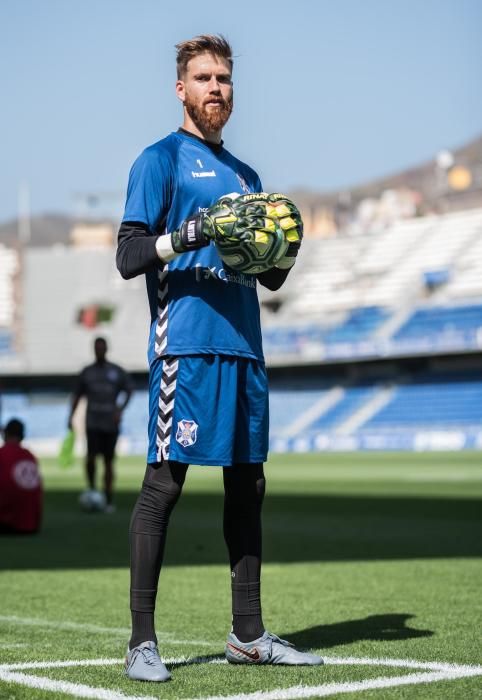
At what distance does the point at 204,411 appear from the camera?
4492 millimetres

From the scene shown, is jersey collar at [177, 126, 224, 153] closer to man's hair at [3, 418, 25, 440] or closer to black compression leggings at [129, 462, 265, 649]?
black compression leggings at [129, 462, 265, 649]

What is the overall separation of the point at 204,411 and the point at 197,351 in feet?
0.74

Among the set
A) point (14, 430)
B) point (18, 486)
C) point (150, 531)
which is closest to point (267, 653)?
point (150, 531)

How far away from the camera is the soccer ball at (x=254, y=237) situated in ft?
14.4

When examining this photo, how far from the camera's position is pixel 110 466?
15.0 m

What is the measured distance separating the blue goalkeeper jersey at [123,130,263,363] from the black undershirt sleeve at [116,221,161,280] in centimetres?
4

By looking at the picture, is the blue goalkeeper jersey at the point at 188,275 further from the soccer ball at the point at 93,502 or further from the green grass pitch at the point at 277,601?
the soccer ball at the point at 93,502

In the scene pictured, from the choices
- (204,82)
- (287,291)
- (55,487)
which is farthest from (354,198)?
(204,82)

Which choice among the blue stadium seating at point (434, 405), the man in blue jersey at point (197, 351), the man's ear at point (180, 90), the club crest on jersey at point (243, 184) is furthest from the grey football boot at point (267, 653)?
the blue stadium seating at point (434, 405)

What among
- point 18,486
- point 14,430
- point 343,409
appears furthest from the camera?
point 343,409

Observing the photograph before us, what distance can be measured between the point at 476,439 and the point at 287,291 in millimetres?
18212

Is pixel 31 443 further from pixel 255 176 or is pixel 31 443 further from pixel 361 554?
pixel 255 176

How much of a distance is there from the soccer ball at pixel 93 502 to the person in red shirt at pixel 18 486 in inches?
121

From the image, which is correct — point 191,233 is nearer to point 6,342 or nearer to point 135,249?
point 135,249
